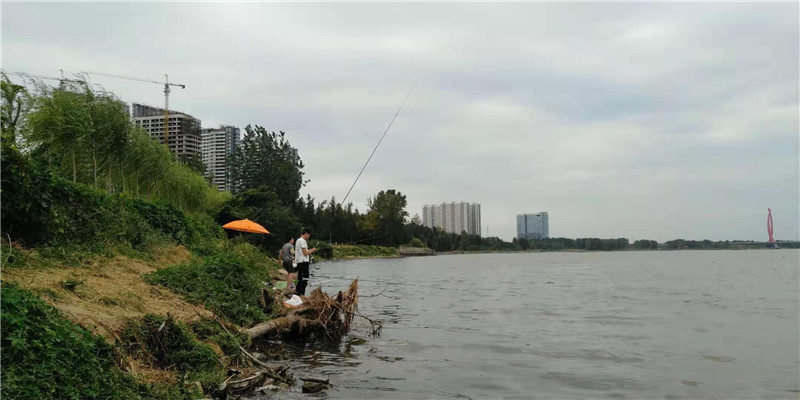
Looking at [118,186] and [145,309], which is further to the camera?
[118,186]

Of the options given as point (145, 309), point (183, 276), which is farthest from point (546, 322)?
point (145, 309)

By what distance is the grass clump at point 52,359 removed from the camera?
4.85m

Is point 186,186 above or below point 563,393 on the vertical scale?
above

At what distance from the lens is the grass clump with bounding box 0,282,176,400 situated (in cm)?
485

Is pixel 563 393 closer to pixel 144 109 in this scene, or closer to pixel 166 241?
pixel 166 241

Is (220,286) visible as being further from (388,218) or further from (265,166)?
(388,218)

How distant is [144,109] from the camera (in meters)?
73.1

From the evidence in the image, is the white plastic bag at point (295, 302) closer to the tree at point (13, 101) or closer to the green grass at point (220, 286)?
the green grass at point (220, 286)

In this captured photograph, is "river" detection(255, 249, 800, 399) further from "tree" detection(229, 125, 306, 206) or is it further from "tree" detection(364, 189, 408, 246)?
"tree" detection(364, 189, 408, 246)

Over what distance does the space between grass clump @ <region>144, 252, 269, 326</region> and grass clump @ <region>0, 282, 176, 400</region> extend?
4577mm

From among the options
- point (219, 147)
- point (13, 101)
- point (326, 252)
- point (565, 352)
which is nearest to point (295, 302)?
point (565, 352)

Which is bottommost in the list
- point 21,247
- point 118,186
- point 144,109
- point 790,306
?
point 790,306

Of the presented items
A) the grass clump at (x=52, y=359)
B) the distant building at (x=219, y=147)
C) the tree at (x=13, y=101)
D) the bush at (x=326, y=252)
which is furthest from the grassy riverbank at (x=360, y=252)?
the grass clump at (x=52, y=359)

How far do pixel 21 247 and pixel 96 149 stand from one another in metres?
17.3
